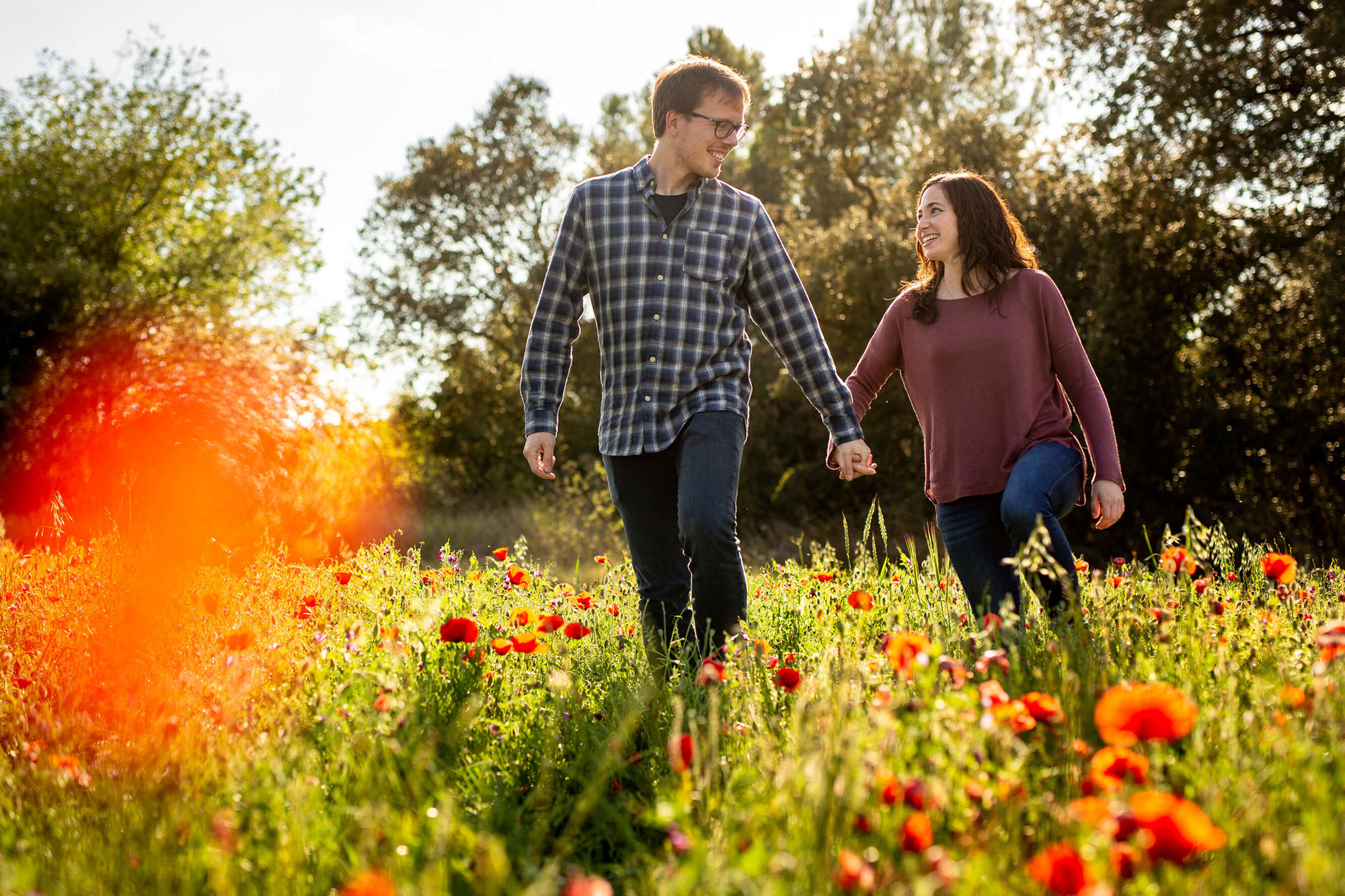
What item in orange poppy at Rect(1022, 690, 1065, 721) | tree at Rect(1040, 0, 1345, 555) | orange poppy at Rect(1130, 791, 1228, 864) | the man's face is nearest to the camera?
orange poppy at Rect(1130, 791, 1228, 864)

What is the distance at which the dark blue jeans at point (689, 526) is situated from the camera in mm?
3191

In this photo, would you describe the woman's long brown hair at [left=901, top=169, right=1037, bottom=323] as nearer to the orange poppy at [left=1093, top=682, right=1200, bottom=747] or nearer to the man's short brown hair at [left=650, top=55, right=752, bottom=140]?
the man's short brown hair at [left=650, top=55, right=752, bottom=140]

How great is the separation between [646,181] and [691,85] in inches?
14.6

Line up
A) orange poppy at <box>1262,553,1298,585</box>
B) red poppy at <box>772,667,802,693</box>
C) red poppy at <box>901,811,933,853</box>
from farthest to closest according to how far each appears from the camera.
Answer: orange poppy at <box>1262,553,1298,585</box> → red poppy at <box>772,667,802,693</box> → red poppy at <box>901,811,933,853</box>

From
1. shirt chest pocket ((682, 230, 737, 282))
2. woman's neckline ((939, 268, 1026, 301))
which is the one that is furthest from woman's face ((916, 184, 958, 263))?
shirt chest pocket ((682, 230, 737, 282))

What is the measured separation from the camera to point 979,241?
11.7ft

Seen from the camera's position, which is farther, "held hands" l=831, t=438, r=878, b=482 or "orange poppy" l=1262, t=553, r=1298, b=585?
"held hands" l=831, t=438, r=878, b=482

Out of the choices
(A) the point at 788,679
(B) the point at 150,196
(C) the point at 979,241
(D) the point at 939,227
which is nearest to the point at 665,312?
(D) the point at 939,227

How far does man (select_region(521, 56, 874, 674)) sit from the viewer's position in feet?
10.8

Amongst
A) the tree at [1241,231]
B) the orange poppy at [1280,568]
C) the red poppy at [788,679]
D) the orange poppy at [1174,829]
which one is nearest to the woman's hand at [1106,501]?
the orange poppy at [1280,568]

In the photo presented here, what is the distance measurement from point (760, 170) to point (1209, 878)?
2247 centimetres

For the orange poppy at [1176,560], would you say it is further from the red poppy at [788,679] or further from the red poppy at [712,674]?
the red poppy at [712,674]

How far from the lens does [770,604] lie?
4.20m

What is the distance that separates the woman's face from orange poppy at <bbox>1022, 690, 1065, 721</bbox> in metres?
2.21
